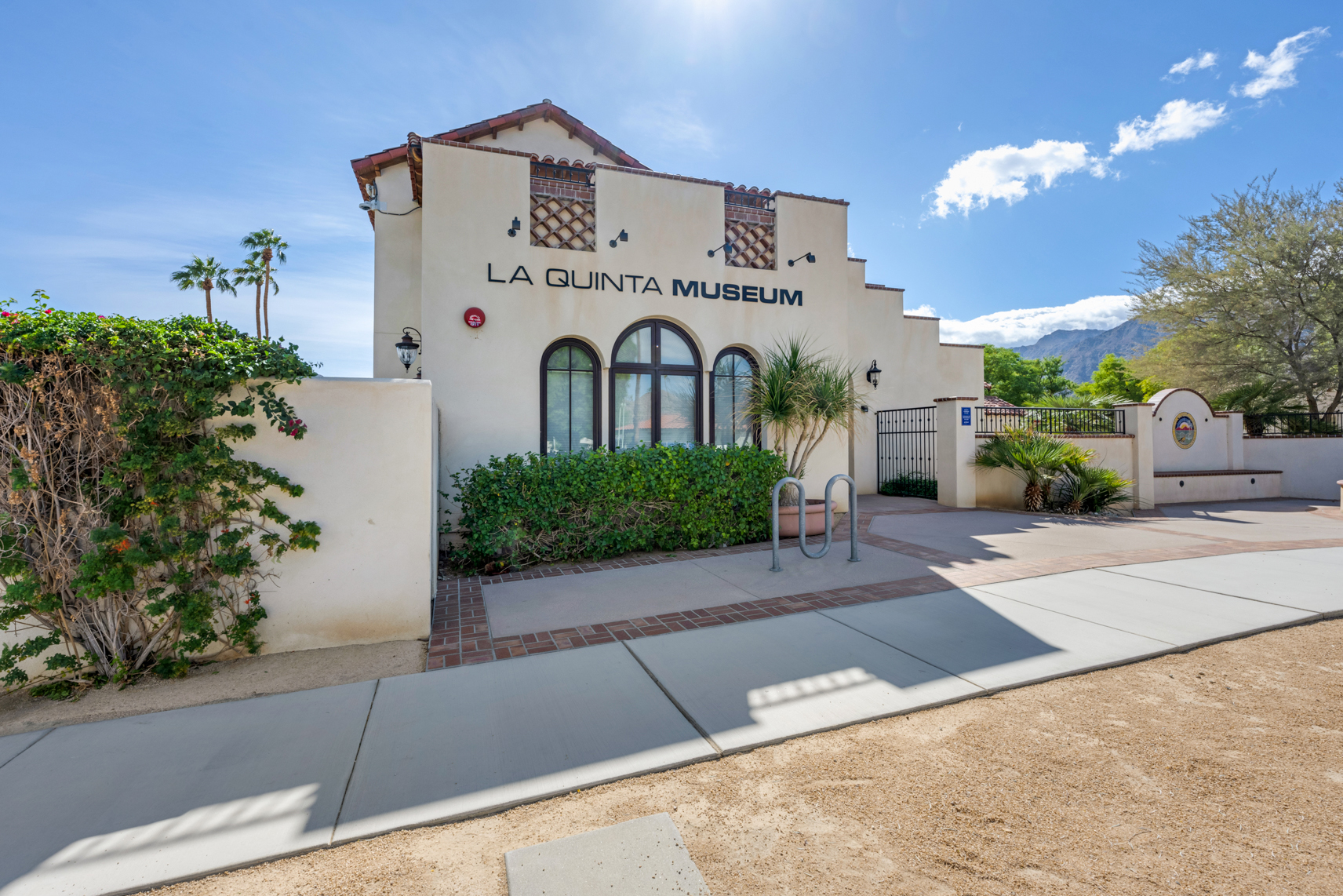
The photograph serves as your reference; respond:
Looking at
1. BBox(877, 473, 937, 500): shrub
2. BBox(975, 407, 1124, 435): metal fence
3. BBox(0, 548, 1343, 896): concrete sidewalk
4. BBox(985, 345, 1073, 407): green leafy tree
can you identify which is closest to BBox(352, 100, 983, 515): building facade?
BBox(877, 473, 937, 500): shrub

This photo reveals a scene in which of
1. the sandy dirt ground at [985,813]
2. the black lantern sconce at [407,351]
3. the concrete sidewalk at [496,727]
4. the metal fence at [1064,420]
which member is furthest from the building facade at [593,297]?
the sandy dirt ground at [985,813]

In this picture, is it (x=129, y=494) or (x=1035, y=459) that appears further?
(x=1035, y=459)

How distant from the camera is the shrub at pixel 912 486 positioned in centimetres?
1128

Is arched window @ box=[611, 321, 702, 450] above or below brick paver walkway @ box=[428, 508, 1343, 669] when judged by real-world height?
above

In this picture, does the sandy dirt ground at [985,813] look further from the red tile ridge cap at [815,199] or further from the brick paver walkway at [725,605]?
the red tile ridge cap at [815,199]

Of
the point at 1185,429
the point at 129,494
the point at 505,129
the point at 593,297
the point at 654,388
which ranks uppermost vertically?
the point at 505,129

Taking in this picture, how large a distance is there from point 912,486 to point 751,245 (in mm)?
6365

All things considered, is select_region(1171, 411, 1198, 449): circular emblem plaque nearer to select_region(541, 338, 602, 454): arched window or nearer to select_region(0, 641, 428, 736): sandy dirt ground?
select_region(541, 338, 602, 454): arched window

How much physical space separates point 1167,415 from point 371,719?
16645 mm

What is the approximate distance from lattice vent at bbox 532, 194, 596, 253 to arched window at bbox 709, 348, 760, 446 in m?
2.62

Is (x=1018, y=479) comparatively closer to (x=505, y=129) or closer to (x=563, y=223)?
(x=563, y=223)

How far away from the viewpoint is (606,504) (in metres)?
6.27

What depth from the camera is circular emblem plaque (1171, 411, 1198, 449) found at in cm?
1297

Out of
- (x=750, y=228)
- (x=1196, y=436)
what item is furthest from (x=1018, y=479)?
(x=1196, y=436)
